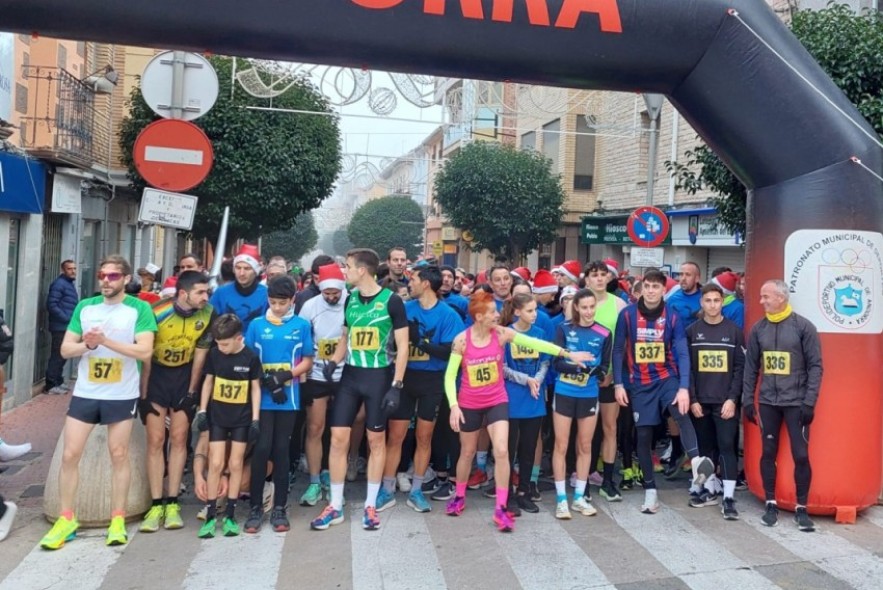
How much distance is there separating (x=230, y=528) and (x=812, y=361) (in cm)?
437

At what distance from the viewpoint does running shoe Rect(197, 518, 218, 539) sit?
568cm

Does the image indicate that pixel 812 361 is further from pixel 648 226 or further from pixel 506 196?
pixel 506 196

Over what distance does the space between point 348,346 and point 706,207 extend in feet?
46.7

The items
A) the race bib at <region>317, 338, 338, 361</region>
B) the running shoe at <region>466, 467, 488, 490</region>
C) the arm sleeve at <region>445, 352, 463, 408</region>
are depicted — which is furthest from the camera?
the running shoe at <region>466, 467, 488, 490</region>

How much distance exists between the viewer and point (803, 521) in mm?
6074

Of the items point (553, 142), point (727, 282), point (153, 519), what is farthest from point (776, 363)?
point (553, 142)

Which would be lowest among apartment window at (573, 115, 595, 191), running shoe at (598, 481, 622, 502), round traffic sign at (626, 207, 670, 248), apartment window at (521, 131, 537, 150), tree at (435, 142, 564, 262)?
running shoe at (598, 481, 622, 502)

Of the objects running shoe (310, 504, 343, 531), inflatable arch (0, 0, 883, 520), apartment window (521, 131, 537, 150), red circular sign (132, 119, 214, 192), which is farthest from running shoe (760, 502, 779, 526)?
apartment window (521, 131, 537, 150)

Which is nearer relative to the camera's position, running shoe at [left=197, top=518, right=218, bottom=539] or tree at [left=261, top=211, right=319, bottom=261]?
running shoe at [left=197, top=518, right=218, bottom=539]

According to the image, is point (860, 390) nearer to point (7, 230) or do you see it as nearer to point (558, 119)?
point (7, 230)

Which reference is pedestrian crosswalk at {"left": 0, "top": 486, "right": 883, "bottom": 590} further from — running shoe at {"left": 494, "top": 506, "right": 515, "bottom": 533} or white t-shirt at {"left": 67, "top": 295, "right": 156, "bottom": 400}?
white t-shirt at {"left": 67, "top": 295, "right": 156, "bottom": 400}

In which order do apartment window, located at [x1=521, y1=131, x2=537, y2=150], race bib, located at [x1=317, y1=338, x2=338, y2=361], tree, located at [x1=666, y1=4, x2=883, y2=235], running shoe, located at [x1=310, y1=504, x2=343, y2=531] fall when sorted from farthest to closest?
apartment window, located at [x1=521, y1=131, x2=537, y2=150], tree, located at [x1=666, y1=4, x2=883, y2=235], race bib, located at [x1=317, y1=338, x2=338, y2=361], running shoe, located at [x1=310, y1=504, x2=343, y2=531]

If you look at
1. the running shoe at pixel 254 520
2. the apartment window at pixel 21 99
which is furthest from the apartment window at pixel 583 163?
the running shoe at pixel 254 520

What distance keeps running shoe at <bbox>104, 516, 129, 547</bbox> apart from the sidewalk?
1100 mm
